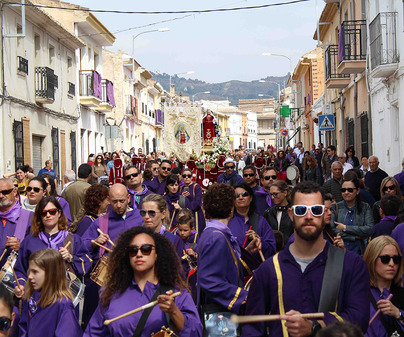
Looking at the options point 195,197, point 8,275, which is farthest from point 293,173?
point 8,275

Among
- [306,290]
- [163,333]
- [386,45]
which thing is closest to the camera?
[306,290]

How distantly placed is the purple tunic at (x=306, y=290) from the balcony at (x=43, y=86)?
21.9 meters

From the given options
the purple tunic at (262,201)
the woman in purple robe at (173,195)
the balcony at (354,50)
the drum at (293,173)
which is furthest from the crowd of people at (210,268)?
the balcony at (354,50)

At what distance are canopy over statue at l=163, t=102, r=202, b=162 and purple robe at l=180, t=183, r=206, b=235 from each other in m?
8.08

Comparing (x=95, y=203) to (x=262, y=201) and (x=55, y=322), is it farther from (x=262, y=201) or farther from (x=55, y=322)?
(x=55, y=322)

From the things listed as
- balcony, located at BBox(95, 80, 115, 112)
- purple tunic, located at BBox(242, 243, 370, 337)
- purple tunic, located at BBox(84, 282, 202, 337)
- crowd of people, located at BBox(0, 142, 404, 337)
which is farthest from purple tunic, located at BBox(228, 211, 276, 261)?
balcony, located at BBox(95, 80, 115, 112)

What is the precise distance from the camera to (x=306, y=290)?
12.7 ft

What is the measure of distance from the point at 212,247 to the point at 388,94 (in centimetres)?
1503

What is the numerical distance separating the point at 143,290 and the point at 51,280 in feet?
3.25

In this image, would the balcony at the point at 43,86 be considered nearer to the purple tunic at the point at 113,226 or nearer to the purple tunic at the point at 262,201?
the purple tunic at the point at 262,201

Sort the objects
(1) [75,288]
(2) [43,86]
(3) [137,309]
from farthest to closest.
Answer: (2) [43,86], (1) [75,288], (3) [137,309]

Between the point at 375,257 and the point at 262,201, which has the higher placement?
the point at 262,201

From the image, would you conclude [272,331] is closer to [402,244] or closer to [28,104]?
[402,244]

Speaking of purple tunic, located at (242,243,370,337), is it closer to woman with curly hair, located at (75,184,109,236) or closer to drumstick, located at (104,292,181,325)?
drumstick, located at (104,292,181,325)
